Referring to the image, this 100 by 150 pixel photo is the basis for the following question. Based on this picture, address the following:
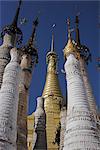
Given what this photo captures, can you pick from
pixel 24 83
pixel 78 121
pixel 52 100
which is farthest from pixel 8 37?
pixel 52 100

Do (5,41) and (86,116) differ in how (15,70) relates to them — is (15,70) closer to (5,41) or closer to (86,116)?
(86,116)

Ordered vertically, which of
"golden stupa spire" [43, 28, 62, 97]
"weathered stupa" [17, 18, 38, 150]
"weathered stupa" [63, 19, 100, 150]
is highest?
"golden stupa spire" [43, 28, 62, 97]

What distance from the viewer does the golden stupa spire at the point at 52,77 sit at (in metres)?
28.8

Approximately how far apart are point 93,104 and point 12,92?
459cm

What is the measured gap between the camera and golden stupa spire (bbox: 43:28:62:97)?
2877 centimetres

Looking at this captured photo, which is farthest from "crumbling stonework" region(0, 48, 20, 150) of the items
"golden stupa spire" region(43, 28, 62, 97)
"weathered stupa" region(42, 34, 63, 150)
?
"golden stupa spire" region(43, 28, 62, 97)

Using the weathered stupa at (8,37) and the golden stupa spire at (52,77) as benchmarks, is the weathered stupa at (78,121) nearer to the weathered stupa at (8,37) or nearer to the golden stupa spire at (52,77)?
the weathered stupa at (8,37)

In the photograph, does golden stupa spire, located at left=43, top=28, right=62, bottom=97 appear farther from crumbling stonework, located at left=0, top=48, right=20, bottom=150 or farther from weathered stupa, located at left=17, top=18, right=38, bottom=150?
crumbling stonework, located at left=0, top=48, right=20, bottom=150

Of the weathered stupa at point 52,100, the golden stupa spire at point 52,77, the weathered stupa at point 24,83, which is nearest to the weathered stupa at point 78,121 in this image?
the weathered stupa at point 24,83

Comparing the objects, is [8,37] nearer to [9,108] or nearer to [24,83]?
[24,83]

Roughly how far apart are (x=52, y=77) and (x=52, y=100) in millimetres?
4467

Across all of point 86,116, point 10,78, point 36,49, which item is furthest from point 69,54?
point 36,49

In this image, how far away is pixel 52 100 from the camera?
89.4 ft

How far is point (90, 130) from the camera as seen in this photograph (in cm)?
1002
